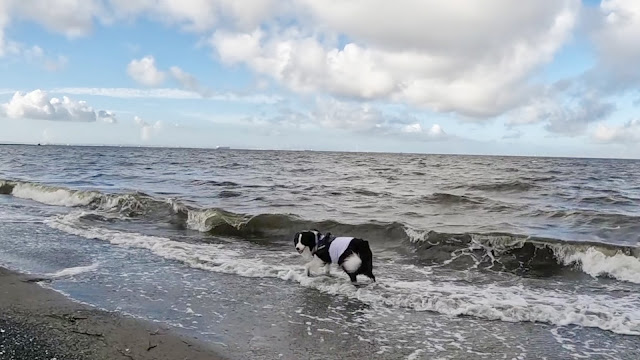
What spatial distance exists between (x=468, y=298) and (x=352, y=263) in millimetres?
1884

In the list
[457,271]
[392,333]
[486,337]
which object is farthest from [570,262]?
[392,333]

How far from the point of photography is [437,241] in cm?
1238

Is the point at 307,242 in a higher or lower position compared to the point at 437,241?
higher

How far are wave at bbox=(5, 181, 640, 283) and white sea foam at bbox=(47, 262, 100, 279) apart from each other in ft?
16.9

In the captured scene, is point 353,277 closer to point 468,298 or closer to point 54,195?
point 468,298

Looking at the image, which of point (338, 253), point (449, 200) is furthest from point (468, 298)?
point (449, 200)

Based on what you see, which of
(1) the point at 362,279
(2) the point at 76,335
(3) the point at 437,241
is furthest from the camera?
(3) the point at 437,241

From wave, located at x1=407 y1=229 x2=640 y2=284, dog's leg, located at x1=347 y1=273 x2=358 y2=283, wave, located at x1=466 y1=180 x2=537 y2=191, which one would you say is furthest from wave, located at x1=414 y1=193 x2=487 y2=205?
dog's leg, located at x1=347 y1=273 x2=358 y2=283

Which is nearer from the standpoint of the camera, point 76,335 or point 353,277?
point 76,335

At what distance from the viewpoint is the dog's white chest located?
26.8 ft

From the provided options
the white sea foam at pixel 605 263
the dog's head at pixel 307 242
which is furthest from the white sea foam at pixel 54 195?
the white sea foam at pixel 605 263

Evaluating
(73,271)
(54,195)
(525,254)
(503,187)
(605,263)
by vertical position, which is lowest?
(54,195)

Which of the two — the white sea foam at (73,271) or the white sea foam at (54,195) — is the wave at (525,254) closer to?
the white sea foam at (73,271)

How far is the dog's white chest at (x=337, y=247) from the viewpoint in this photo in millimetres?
8164
